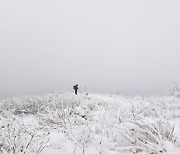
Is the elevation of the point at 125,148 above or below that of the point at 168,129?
below

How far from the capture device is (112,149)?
3.61 metres

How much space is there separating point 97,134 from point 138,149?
1.04 meters

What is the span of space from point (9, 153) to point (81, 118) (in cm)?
294

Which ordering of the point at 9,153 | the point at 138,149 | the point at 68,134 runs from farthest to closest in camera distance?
the point at 68,134, the point at 138,149, the point at 9,153

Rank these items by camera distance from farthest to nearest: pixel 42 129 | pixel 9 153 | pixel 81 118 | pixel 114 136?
pixel 81 118 → pixel 42 129 → pixel 114 136 → pixel 9 153

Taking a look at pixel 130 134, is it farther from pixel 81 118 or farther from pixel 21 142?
pixel 81 118

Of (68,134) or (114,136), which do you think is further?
(68,134)

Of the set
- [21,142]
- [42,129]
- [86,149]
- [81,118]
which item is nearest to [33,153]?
[21,142]

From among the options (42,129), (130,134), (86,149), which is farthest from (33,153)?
(42,129)

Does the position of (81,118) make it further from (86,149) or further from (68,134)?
(86,149)

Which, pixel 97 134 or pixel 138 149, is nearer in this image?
pixel 138 149

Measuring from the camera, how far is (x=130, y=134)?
3699 millimetres

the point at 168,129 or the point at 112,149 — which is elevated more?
the point at 168,129

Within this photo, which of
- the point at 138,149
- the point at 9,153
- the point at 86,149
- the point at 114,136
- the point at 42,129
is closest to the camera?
the point at 9,153
